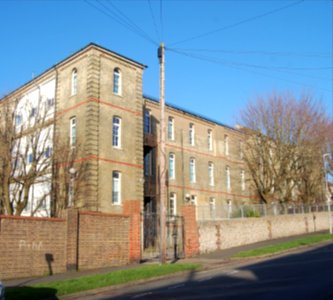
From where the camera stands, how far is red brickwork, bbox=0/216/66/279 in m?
17.6

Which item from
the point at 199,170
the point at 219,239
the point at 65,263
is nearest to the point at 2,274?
the point at 65,263

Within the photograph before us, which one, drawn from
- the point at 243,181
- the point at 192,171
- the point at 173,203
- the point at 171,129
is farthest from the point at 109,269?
the point at 243,181

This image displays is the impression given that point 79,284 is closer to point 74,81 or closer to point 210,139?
point 74,81

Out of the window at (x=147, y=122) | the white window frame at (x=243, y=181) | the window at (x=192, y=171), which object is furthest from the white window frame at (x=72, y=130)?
the white window frame at (x=243, y=181)

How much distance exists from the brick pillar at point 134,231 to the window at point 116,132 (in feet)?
25.3

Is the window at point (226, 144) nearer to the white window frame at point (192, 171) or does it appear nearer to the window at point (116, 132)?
the white window frame at point (192, 171)

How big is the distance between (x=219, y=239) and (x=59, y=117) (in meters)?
14.0

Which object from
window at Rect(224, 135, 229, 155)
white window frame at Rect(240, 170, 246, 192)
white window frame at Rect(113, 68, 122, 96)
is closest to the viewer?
white window frame at Rect(113, 68, 122, 96)

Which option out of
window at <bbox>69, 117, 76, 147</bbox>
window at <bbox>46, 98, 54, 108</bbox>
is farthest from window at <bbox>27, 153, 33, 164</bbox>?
window at <bbox>46, 98, 54, 108</bbox>

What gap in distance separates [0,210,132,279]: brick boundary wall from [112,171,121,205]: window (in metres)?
6.46

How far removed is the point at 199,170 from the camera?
139ft

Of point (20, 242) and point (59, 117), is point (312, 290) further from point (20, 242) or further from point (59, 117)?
point (59, 117)

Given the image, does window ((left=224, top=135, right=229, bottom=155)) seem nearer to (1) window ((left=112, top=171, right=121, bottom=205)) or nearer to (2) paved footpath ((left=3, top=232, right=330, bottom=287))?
(2) paved footpath ((left=3, top=232, right=330, bottom=287))

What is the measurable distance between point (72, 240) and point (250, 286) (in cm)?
962
